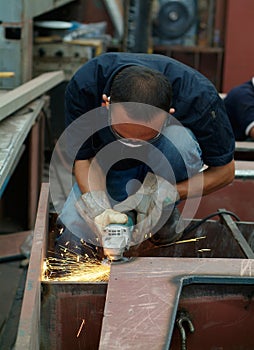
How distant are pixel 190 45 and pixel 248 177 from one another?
184 inches

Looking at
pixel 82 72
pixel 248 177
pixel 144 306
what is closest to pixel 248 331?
pixel 144 306

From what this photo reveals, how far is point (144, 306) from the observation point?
79.4 inches

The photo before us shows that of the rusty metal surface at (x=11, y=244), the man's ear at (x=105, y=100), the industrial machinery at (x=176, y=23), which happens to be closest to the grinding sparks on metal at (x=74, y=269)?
the man's ear at (x=105, y=100)

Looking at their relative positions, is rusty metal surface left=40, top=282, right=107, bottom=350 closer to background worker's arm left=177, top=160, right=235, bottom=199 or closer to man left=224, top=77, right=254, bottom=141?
background worker's arm left=177, top=160, right=235, bottom=199

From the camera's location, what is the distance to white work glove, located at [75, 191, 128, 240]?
2.52m

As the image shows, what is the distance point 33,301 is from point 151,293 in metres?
0.39

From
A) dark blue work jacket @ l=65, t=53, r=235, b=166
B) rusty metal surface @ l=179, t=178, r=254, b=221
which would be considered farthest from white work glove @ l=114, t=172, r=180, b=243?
rusty metal surface @ l=179, t=178, r=254, b=221

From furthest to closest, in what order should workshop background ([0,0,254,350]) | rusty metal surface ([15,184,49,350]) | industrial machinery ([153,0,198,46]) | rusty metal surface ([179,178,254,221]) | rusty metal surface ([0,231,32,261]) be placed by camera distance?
industrial machinery ([153,0,198,46]) → rusty metal surface ([0,231,32,261]) → workshop background ([0,0,254,350]) → rusty metal surface ([179,178,254,221]) → rusty metal surface ([15,184,49,350])

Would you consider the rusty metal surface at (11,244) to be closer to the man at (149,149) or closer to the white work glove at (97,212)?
the man at (149,149)

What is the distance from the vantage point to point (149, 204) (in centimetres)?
275

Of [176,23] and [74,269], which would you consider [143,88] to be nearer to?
[74,269]

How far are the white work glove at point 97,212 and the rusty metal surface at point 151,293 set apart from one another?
0.80 ft

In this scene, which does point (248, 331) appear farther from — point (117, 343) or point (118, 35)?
point (118, 35)

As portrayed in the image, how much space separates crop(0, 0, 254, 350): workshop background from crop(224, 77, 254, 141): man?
866mm
